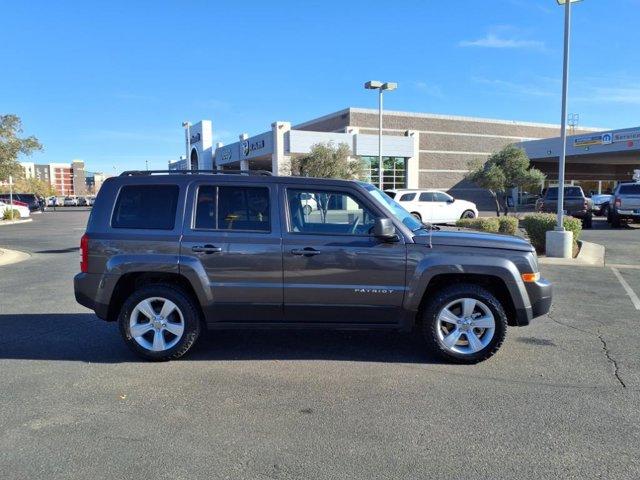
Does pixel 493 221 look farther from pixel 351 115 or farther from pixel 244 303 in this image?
pixel 351 115

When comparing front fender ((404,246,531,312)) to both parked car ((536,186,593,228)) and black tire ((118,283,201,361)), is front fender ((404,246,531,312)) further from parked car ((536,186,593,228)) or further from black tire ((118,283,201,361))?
parked car ((536,186,593,228))

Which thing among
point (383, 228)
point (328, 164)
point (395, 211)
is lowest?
point (383, 228)

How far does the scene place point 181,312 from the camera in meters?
4.92

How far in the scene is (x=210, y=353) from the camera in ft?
17.3

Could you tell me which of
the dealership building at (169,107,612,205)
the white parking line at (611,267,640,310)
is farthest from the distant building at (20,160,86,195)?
the white parking line at (611,267,640,310)

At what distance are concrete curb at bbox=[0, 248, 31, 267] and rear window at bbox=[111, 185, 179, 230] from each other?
357 inches

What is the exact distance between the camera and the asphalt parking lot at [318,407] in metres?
3.17

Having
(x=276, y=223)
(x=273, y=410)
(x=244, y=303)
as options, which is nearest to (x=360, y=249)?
(x=276, y=223)

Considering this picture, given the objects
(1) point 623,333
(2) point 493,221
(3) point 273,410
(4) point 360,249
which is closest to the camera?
(3) point 273,410

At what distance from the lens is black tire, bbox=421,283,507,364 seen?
4.81 metres

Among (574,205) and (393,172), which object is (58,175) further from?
(574,205)

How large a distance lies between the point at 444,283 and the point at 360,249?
94 centimetres

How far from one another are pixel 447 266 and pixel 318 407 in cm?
180

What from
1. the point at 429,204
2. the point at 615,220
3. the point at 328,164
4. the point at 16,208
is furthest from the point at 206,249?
the point at 16,208
